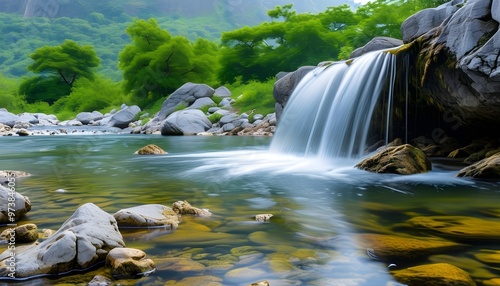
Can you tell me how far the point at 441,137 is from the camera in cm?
1128

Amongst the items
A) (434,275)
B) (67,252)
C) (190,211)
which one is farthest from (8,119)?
(434,275)

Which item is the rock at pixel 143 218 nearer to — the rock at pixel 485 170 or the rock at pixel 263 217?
the rock at pixel 263 217

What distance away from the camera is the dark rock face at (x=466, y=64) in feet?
24.5

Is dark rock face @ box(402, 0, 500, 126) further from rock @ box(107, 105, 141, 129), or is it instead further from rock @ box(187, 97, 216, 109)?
rock @ box(107, 105, 141, 129)

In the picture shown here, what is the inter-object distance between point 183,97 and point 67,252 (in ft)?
108

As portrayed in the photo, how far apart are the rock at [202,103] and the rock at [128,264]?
30.5m

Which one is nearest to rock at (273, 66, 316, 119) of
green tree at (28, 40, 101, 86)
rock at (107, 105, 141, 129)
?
rock at (107, 105, 141, 129)

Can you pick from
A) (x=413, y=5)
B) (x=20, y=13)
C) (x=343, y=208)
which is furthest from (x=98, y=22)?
(x=343, y=208)

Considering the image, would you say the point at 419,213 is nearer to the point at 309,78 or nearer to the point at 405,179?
the point at 405,179

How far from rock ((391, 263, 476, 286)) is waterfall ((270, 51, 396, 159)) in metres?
7.76

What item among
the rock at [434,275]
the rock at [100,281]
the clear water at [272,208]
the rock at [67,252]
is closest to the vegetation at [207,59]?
the clear water at [272,208]

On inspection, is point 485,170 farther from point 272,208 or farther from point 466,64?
point 272,208

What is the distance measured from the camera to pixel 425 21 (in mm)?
11203

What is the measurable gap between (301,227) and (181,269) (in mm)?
1626
